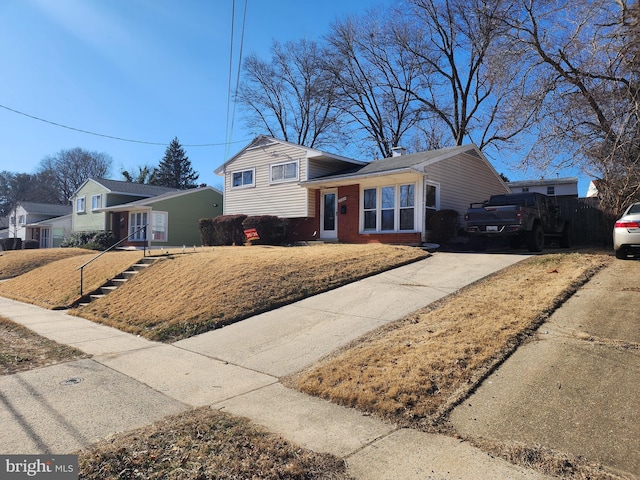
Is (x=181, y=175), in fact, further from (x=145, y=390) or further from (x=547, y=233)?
(x=145, y=390)

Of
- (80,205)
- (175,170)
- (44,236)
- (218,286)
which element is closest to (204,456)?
(218,286)

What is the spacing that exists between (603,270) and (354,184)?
965 cm

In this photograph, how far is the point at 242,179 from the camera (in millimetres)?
21359

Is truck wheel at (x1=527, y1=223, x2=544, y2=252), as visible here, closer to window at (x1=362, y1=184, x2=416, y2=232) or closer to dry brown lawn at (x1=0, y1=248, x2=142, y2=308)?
window at (x1=362, y1=184, x2=416, y2=232)

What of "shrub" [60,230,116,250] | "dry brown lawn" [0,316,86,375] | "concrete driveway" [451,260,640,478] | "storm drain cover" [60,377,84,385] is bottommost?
"dry brown lawn" [0,316,86,375]

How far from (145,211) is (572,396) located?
91.8ft

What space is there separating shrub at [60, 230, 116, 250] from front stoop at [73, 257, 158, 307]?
16.9 meters

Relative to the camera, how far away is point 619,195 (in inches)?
504

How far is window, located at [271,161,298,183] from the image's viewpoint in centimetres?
1891

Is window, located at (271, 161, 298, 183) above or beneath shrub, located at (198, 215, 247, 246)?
above

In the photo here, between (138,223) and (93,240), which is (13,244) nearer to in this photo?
Result: (93,240)

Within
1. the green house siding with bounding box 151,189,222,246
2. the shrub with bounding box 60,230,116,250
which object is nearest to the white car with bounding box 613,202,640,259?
the green house siding with bounding box 151,189,222,246

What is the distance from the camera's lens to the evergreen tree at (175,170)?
61750 millimetres

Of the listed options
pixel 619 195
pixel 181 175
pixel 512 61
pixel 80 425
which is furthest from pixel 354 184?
pixel 181 175
